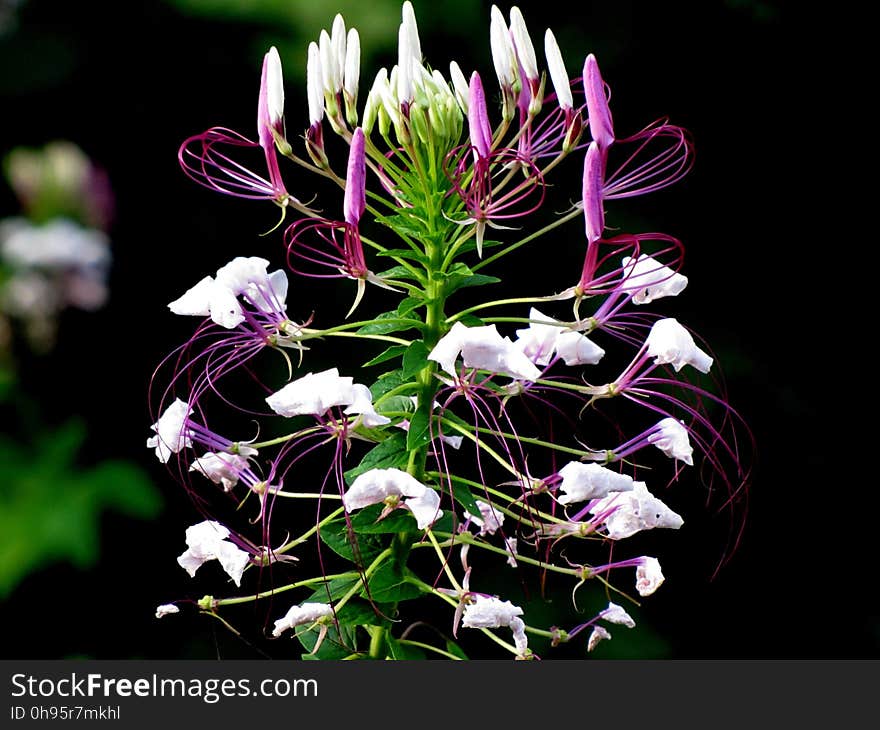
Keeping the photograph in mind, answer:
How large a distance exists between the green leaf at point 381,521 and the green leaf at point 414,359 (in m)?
0.23

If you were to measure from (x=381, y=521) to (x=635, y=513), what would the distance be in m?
0.39

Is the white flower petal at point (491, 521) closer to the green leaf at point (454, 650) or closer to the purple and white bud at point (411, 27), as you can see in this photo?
the green leaf at point (454, 650)

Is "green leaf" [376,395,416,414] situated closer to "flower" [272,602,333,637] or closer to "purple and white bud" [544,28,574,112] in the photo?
"flower" [272,602,333,637]

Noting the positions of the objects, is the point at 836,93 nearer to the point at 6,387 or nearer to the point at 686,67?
the point at 686,67

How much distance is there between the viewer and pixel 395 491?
5.26 feet

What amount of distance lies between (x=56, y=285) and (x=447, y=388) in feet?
9.54

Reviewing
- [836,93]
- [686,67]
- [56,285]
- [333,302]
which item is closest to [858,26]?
[836,93]

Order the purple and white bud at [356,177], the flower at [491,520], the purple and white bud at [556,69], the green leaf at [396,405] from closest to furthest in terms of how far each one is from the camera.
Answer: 1. the purple and white bud at [356,177]
2. the purple and white bud at [556,69]
3. the green leaf at [396,405]
4. the flower at [491,520]

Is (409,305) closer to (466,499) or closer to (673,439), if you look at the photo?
(466,499)

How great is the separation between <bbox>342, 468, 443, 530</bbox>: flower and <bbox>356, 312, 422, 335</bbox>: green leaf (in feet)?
0.84

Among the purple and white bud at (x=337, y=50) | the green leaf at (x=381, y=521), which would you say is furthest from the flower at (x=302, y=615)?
the purple and white bud at (x=337, y=50)

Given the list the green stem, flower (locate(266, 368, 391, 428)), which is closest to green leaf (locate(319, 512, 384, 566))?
flower (locate(266, 368, 391, 428))

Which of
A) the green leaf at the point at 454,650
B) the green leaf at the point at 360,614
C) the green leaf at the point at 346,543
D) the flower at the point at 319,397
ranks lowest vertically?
the green leaf at the point at 454,650

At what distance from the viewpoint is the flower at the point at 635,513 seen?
66.6 inches
